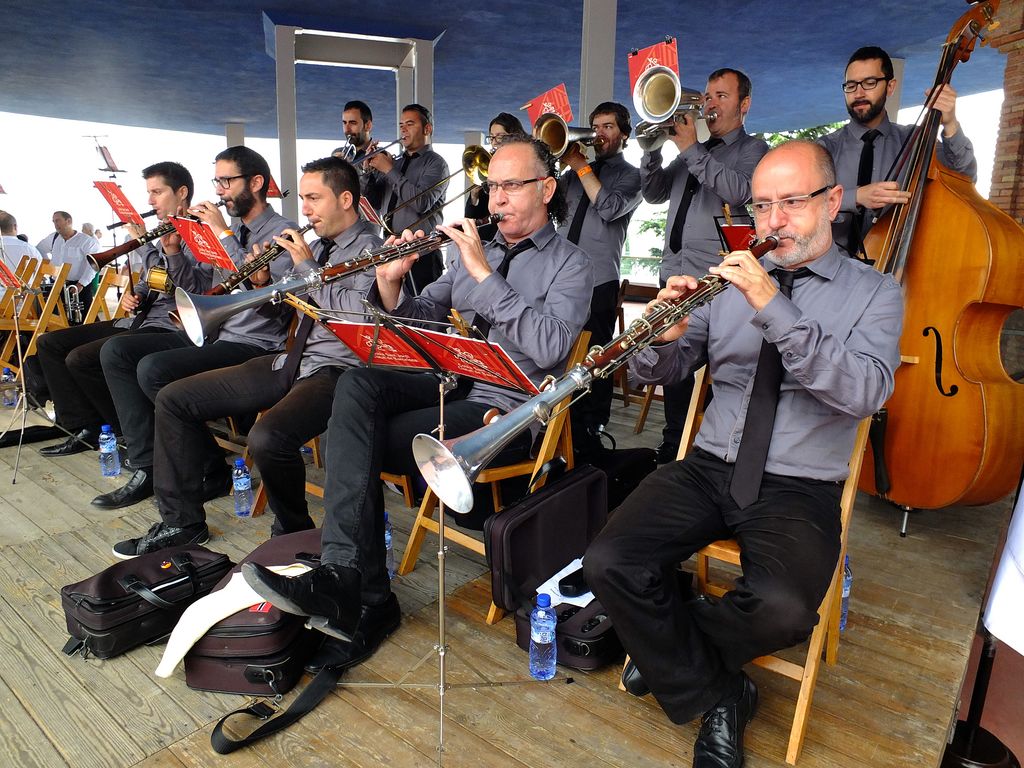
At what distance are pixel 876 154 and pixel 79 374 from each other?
14.2 feet

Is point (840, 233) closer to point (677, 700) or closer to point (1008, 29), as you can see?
point (677, 700)

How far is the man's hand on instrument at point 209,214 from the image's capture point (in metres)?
3.18

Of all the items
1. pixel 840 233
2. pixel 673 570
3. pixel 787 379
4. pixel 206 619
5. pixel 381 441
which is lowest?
pixel 206 619

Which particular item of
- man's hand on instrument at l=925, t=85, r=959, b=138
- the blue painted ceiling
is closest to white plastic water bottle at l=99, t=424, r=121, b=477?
the blue painted ceiling

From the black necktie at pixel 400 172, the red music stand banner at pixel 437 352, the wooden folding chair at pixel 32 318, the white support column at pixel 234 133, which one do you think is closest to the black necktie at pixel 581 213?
the black necktie at pixel 400 172

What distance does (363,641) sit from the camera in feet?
6.91

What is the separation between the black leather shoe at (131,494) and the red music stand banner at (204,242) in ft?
3.97

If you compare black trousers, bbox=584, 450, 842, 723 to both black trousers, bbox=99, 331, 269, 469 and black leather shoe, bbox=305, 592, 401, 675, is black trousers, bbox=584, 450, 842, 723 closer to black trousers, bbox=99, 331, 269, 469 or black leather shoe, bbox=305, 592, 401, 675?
black leather shoe, bbox=305, 592, 401, 675

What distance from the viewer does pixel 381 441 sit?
229cm

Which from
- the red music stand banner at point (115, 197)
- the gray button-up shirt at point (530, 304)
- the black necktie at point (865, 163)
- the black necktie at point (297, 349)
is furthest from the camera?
the red music stand banner at point (115, 197)

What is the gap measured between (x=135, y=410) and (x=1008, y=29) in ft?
20.1

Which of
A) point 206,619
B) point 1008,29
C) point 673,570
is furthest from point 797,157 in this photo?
point 1008,29

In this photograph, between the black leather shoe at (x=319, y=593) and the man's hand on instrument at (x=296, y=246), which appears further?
the man's hand on instrument at (x=296, y=246)

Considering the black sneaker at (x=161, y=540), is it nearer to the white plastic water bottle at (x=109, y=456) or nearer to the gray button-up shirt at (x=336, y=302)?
the gray button-up shirt at (x=336, y=302)
